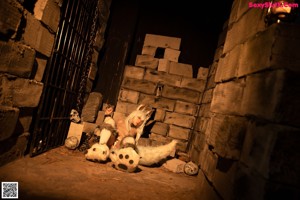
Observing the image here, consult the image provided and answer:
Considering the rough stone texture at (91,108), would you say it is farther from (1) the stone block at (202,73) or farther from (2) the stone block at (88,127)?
(1) the stone block at (202,73)

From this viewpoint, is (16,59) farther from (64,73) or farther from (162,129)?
(162,129)

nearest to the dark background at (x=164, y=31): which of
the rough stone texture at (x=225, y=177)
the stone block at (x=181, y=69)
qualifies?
the stone block at (x=181, y=69)

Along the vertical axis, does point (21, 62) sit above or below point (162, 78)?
below

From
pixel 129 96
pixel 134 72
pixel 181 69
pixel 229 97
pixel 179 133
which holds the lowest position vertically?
pixel 179 133

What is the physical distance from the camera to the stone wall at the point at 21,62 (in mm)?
2250

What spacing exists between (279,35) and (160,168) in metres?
3.25

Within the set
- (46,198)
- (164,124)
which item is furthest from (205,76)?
(46,198)

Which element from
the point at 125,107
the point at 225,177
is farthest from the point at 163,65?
the point at 225,177

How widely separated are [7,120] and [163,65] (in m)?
3.75

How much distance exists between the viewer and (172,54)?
5.50m

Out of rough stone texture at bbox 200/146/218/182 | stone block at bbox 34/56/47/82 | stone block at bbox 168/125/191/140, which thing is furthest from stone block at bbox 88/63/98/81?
rough stone texture at bbox 200/146/218/182

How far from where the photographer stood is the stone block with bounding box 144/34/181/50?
5.54 metres

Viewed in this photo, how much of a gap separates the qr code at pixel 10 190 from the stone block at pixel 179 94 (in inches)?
148

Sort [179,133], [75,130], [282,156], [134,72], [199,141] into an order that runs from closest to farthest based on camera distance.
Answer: [282,156]
[75,130]
[199,141]
[179,133]
[134,72]
